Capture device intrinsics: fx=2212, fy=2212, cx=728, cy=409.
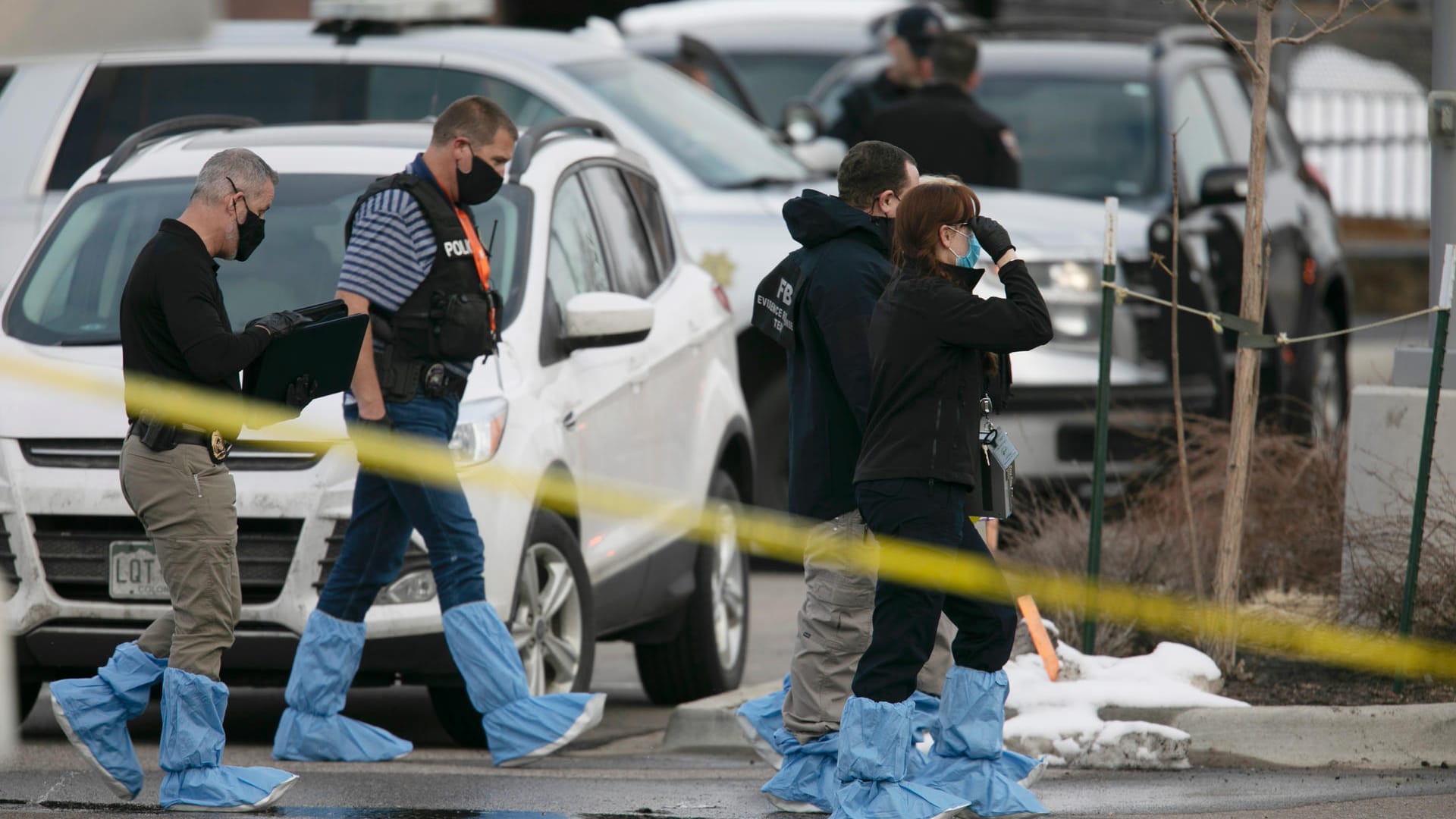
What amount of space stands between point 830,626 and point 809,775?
1.27ft

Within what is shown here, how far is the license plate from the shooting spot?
20.5 ft

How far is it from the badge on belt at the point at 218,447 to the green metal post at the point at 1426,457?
11.0 feet

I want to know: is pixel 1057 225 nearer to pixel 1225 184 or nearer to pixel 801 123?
pixel 1225 184

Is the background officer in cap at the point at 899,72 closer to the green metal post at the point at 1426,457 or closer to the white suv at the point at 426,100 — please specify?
the white suv at the point at 426,100

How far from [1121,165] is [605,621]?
4960 millimetres

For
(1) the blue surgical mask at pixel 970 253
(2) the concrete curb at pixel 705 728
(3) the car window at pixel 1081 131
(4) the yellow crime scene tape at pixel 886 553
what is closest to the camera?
(1) the blue surgical mask at pixel 970 253

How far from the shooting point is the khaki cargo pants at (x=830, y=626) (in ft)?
18.5

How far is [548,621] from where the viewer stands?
6723mm

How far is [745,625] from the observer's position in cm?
827

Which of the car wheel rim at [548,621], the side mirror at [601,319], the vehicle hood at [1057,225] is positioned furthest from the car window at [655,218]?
the vehicle hood at [1057,225]

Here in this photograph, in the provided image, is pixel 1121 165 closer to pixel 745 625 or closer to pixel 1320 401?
pixel 1320 401

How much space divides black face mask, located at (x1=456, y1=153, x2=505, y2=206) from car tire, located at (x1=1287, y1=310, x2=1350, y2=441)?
159 inches

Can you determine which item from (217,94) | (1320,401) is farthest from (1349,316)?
(217,94)

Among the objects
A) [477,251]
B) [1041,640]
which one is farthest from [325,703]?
[1041,640]
